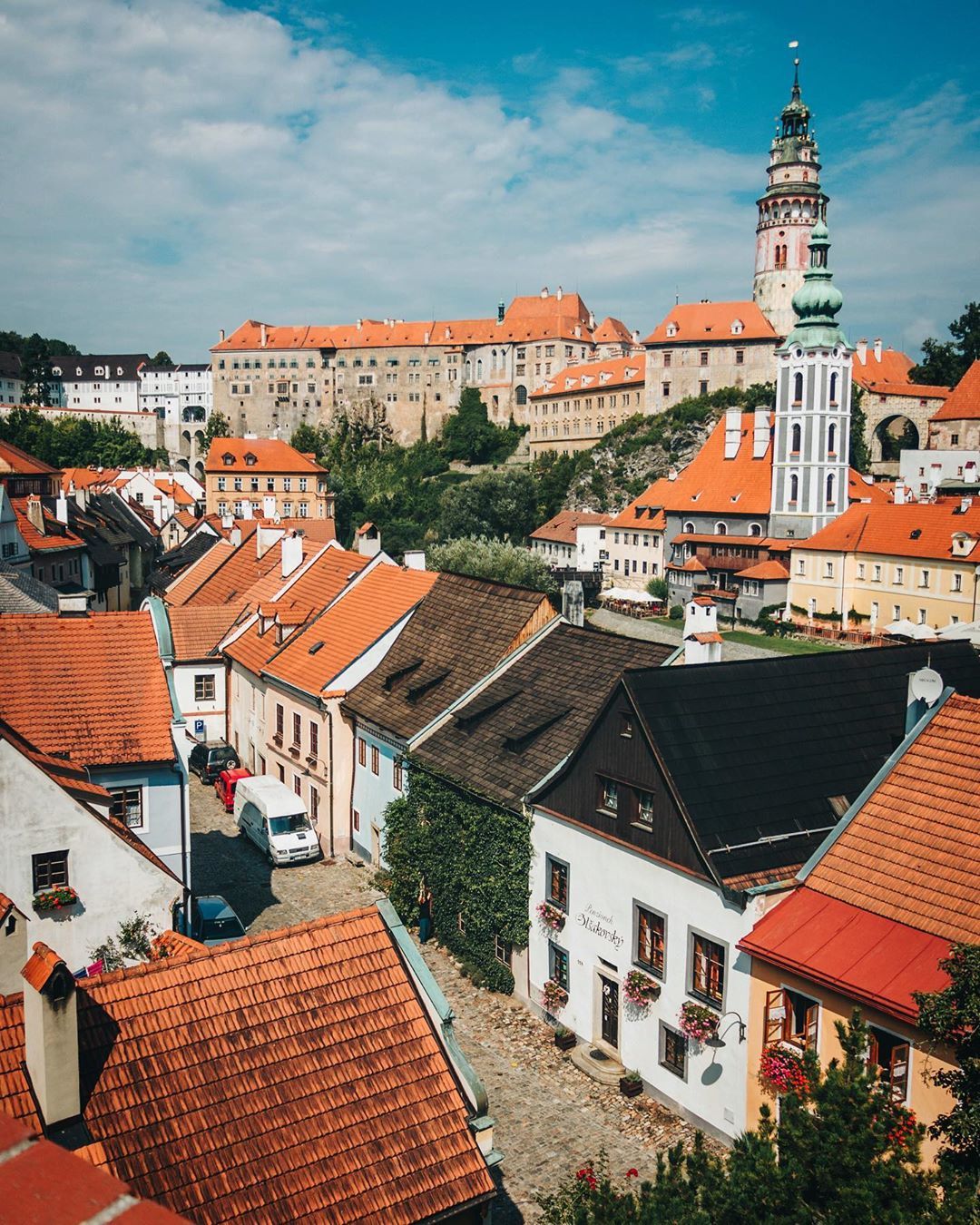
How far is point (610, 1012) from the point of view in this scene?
18.9 m

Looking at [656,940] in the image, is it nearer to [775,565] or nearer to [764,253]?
[775,565]

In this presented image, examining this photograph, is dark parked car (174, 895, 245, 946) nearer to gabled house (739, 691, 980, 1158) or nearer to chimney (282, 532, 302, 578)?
gabled house (739, 691, 980, 1158)

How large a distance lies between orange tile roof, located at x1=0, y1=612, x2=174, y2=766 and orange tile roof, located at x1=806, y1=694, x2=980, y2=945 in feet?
40.2

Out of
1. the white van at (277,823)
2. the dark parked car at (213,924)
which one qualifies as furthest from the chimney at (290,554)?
the dark parked car at (213,924)

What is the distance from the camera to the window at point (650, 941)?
57.2ft

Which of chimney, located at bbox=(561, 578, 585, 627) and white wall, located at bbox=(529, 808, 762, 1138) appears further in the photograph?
chimney, located at bbox=(561, 578, 585, 627)

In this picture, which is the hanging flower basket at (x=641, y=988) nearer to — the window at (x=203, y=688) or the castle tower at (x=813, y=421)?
the window at (x=203, y=688)

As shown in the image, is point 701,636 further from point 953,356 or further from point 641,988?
point 953,356

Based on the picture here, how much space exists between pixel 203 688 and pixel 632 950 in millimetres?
24092

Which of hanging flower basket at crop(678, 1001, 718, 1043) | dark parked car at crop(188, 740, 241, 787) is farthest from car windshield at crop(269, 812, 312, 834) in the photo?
hanging flower basket at crop(678, 1001, 718, 1043)

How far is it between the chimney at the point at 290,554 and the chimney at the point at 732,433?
50.3 m

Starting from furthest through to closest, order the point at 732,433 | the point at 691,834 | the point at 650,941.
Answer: the point at 732,433, the point at 650,941, the point at 691,834

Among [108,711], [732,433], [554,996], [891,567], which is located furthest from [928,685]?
[732,433]

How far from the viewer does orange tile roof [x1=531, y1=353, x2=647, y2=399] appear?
381 feet
